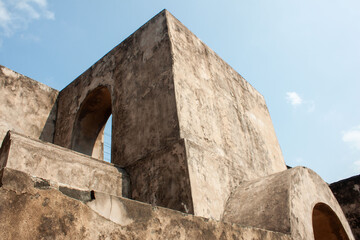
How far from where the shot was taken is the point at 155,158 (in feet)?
12.2

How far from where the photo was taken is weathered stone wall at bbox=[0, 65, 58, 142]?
213 inches

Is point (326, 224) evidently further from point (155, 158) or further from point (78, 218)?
point (78, 218)

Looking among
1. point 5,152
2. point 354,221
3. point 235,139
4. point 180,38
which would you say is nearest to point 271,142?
point 235,139

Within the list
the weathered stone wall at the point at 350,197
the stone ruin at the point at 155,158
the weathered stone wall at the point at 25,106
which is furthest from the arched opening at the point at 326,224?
the weathered stone wall at the point at 25,106

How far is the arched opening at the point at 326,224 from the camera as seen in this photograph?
3918 mm

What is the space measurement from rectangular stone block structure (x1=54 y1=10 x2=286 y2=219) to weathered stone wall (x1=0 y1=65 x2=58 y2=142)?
0.26 m

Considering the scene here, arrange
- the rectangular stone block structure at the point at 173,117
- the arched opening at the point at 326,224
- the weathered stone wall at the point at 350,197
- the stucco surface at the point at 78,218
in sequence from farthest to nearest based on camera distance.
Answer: the weathered stone wall at the point at 350,197, the arched opening at the point at 326,224, the rectangular stone block structure at the point at 173,117, the stucco surface at the point at 78,218

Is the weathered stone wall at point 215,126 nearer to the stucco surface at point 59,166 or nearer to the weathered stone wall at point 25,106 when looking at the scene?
the stucco surface at point 59,166

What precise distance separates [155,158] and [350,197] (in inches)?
173

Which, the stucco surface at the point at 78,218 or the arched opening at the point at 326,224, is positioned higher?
the arched opening at the point at 326,224

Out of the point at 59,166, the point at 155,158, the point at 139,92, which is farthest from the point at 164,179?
the point at 139,92

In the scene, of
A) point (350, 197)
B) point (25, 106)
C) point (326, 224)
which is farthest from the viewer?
point (350, 197)

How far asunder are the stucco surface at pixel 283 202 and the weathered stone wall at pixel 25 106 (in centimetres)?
376

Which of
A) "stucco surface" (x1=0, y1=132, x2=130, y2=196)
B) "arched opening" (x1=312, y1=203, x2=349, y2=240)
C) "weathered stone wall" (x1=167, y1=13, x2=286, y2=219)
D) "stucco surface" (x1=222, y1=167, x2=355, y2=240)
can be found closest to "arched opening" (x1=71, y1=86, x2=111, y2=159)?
"weathered stone wall" (x1=167, y1=13, x2=286, y2=219)
